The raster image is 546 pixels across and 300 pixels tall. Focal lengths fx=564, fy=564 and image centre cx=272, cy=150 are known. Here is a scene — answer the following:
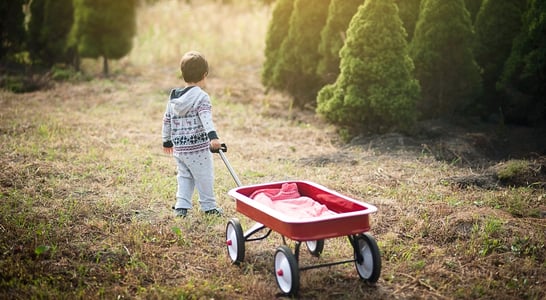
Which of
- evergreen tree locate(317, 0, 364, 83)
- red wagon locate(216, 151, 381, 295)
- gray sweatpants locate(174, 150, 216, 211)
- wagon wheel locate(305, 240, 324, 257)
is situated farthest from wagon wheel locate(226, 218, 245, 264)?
evergreen tree locate(317, 0, 364, 83)

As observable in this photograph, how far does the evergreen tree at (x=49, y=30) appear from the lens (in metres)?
13.4


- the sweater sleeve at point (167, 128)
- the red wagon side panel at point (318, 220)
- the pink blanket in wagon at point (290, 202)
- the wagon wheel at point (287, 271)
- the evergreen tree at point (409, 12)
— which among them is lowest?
the wagon wheel at point (287, 271)

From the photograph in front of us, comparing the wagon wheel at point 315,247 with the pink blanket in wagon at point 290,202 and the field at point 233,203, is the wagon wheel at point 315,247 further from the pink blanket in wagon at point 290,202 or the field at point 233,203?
the pink blanket in wagon at point 290,202

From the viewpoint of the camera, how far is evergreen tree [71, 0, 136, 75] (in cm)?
1289

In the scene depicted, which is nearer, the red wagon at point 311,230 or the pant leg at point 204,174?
the red wagon at point 311,230

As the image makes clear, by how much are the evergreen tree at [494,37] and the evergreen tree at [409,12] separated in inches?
39.0

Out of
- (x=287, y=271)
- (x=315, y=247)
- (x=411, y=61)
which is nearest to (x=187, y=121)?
(x=315, y=247)

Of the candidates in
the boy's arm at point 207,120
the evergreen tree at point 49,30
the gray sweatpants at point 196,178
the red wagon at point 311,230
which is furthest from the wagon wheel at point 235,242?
the evergreen tree at point 49,30

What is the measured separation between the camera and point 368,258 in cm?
404

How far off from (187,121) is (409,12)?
554cm

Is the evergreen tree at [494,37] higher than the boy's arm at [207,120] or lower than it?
higher

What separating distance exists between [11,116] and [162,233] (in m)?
5.50

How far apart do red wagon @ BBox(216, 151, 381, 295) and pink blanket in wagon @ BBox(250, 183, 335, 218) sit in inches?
2.6

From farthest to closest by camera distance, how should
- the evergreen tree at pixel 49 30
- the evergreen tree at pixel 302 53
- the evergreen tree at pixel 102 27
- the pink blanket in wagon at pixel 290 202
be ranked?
the evergreen tree at pixel 49 30, the evergreen tree at pixel 102 27, the evergreen tree at pixel 302 53, the pink blanket in wagon at pixel 290 202
